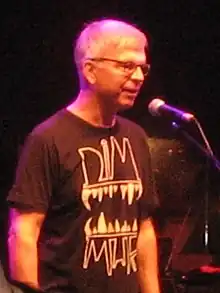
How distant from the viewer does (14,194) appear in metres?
1.95

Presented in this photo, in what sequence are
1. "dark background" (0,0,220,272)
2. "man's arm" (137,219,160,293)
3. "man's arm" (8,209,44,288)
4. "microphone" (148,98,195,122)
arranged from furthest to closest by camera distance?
1. "dark background" (0,0,220,272)
2. "man's arm" (137,219,160,293)
3. "microphone" (148,98,195,122)
4. "man's arm" (8,209,44,288)

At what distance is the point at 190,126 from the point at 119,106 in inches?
7.5

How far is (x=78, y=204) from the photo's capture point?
6.49 ft

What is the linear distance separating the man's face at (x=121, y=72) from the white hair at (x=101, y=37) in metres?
0.01

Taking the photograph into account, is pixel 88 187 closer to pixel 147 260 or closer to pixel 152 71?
pixel 147 260

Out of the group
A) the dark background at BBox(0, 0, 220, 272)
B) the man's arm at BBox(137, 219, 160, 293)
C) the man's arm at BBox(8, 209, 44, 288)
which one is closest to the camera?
the man's arm at BBox(8, 209, 44, 288)

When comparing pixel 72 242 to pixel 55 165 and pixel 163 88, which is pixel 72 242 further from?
pixel 163 88

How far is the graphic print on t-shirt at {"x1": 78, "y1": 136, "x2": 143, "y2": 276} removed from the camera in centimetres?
199

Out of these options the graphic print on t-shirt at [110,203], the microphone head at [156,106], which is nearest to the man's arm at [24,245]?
the graphic print on t-shirt at [110,203]

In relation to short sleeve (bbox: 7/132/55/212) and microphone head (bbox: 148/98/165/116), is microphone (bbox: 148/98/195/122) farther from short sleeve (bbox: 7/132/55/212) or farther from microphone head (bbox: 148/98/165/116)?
short sleeve (bbox: 7/132/55/212)

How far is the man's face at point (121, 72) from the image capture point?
6.61ft

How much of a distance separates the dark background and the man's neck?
2.15 meters

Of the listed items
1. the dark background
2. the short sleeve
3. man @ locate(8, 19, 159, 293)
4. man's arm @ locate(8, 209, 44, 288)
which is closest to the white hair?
man @ locate(8, 19, 159, 293)

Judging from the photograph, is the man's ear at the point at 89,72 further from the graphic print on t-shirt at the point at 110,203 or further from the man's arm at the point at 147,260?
the man's arm at the point at 147,260
